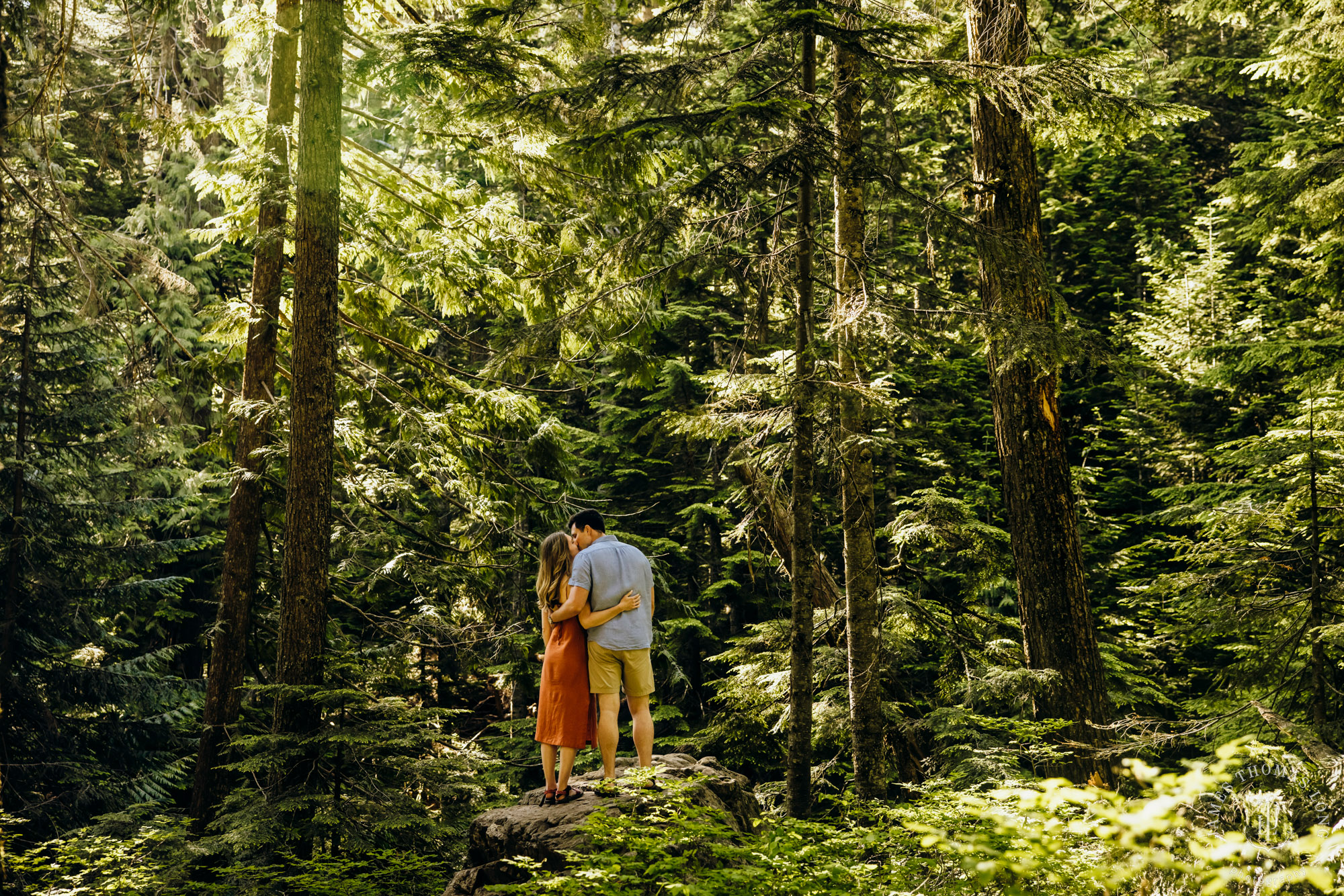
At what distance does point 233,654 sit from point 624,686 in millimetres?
5171

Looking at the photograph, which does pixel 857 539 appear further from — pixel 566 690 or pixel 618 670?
pixel 566 690

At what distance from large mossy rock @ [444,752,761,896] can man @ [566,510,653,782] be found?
32cm

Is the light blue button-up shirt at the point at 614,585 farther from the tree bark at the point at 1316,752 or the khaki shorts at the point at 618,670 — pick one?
the tree bark at the point at 1316,752

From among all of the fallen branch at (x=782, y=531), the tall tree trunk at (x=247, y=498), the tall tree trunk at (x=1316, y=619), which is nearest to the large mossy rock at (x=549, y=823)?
the fallen branch at (x=782, y=531)

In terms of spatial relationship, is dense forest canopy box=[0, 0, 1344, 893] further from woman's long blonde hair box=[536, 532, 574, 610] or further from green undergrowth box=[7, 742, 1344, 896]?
woman's long blonde hair box=[536, 532, 574, 610]

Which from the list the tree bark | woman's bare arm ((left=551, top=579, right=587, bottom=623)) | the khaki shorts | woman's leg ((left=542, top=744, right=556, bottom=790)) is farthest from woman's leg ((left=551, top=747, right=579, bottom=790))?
the tree bark

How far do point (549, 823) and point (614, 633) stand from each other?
113 cm

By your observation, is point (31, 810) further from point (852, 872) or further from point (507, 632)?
point (852, 872)

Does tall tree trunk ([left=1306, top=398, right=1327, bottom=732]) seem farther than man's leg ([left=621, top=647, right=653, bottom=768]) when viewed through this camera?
Yes

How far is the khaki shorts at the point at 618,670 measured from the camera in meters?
5.12

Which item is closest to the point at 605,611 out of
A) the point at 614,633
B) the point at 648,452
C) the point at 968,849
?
Result: the point at 614,633

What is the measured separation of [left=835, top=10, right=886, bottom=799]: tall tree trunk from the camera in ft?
25.2

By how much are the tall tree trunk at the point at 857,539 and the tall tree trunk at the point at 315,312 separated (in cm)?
449

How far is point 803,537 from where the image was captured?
6797 millimetres
